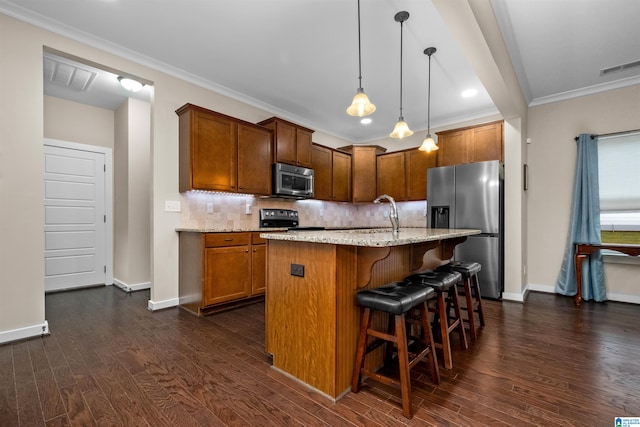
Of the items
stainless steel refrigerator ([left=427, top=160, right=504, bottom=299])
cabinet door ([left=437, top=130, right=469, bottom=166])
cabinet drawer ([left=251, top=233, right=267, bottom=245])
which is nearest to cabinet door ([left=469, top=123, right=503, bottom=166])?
cabinet door ([left=437, top=130, right=469, bottom=166])

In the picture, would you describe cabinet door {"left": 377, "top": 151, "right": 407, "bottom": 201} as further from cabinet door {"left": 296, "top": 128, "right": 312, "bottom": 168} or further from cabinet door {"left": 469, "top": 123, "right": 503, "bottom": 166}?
cabinet door {"left": 296, "top": 128, "right": 312, "bottom": 168}

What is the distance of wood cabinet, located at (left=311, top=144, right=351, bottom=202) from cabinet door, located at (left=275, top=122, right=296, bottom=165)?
57cm

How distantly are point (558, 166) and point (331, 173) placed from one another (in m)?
3.39

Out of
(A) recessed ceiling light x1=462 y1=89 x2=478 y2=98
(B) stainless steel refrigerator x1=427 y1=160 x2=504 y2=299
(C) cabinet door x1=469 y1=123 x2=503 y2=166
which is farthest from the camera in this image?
(C) cabinet door x1=469 y1=123 x2=503 y2=166

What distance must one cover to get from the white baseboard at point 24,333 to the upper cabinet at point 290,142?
9.89 ft

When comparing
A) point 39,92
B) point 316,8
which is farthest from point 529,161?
point 39,92

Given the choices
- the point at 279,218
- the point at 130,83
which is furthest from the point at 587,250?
the point at 130,83

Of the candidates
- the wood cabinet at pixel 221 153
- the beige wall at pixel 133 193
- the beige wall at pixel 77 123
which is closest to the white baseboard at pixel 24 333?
the beige wall at pixel 133 193

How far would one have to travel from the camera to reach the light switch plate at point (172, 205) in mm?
3310

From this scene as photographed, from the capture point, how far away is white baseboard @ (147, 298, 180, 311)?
3.19 metres

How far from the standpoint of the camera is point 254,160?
3.88m

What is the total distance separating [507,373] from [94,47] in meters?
4.49

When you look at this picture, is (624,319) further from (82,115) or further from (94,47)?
(82,115)

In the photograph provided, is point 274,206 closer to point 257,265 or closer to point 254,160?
point 254,160
